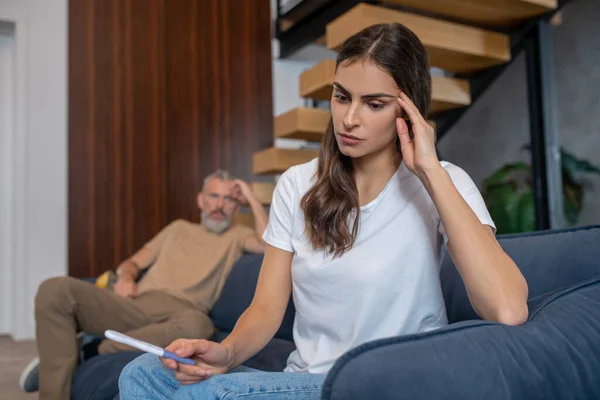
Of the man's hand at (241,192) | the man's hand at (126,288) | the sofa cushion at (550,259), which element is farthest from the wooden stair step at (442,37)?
the sofa cushion at (550,259)

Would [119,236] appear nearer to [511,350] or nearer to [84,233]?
[84,233]

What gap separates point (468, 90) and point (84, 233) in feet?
9.54

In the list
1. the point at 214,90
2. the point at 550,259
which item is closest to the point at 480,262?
the point at 550,259

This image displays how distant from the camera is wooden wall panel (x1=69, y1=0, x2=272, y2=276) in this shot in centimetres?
461

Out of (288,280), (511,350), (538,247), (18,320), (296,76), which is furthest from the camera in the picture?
(296,76)

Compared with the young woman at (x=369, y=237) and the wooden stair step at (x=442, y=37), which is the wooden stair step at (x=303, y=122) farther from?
the young woman at (x=369, y=237)

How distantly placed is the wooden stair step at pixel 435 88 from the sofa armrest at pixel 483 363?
2503 millimetres

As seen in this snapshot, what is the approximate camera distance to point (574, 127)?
15.5 ft

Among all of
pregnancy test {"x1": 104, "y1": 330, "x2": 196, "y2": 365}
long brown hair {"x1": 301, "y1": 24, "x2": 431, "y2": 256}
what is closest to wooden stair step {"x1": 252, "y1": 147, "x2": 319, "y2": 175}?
long brown hair {"x1": 301, "y1": 24, "x2": 431, "y2": 256}

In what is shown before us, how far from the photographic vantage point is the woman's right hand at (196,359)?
1.03 m

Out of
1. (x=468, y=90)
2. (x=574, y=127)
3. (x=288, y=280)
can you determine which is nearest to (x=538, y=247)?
(x=288, y=280)

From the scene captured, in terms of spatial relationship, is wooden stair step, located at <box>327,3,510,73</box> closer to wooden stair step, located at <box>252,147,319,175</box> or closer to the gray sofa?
wooden stair step, located at <box>252,147,319,175</box>

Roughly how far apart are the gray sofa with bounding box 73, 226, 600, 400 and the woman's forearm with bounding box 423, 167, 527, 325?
0.05m

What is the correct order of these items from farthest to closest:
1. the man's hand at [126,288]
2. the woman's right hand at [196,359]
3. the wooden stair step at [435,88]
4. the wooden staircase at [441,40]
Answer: the wooden stair step at [435,88] → the wooden staircase at [441,40] → the man's hand at [126,288] → the woman's right hand at [196,359]
